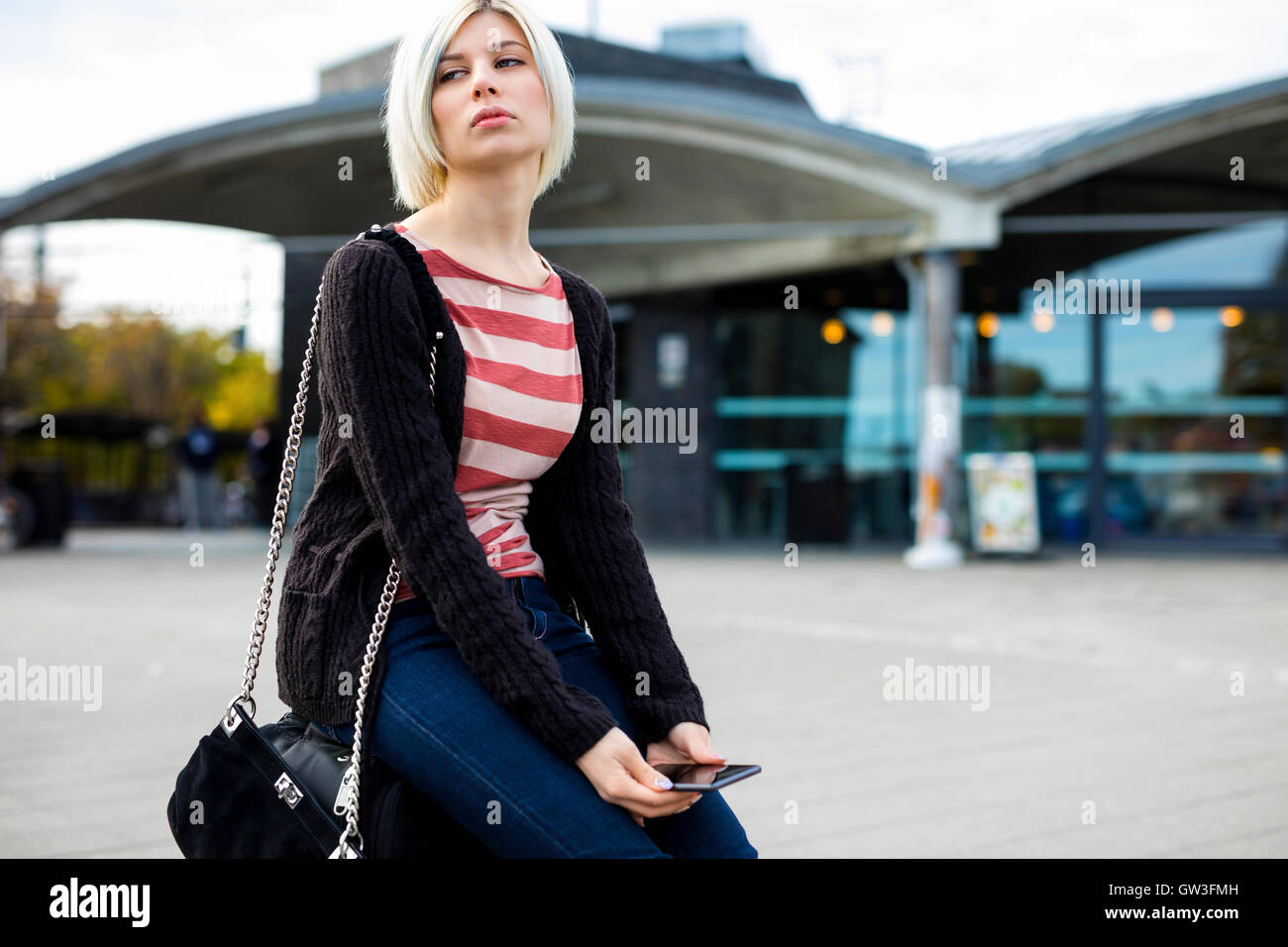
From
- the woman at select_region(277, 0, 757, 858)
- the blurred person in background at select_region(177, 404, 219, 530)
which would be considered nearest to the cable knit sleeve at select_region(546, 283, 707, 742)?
the woman at select_region(277, 0, 757, 858)

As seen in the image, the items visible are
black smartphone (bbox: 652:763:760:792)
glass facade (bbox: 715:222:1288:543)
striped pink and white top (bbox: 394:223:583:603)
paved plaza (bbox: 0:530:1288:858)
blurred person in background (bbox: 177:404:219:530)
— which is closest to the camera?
black smartphone (bbox: 652:763:760:792)

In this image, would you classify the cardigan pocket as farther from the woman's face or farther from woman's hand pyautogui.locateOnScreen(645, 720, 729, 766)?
the woman's face

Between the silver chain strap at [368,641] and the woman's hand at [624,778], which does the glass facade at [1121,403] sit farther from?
the woman's hand at [624,778]

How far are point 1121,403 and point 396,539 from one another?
15936mm

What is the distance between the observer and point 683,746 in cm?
180

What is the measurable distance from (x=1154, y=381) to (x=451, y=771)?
52.8ft

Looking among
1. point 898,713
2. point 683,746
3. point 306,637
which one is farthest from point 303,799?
point 898,713

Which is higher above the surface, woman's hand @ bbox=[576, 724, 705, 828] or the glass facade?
the glass facade

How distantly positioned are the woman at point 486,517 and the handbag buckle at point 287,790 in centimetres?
8

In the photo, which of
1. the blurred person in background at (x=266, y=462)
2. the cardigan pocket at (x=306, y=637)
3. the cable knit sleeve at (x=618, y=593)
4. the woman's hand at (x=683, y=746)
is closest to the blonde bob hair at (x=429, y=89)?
the cable knit sleeve at (x=618, y=593)

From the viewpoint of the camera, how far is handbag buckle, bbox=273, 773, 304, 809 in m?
1.61

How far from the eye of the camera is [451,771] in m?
1.55

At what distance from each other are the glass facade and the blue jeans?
13983 mm

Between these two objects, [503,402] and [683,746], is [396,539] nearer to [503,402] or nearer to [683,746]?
[503,402]
